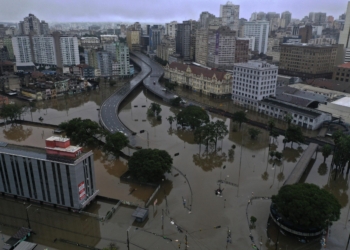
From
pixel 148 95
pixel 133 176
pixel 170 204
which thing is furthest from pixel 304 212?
pixel 148 95

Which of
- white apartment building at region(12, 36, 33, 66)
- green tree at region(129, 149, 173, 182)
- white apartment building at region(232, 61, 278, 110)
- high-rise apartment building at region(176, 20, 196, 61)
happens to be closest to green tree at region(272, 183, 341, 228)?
green tree at region(129, 149, 173, 182)

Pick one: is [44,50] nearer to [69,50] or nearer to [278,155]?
[69,50]

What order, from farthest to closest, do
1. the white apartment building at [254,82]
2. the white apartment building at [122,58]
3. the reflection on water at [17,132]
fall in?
the white apartment building at [122,58] → the white apartment building at [254,82] → the reflection on water at [17,132]

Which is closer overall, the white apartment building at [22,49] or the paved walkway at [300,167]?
the paved walkway at [300,167]

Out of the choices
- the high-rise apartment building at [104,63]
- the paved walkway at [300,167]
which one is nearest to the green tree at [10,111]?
the high-rise apartment building at [104,63]

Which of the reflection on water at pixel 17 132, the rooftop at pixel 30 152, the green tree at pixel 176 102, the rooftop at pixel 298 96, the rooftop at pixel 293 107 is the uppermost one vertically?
the rooftop at pixel 30 152

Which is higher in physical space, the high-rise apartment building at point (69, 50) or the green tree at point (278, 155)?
the high-rise apartment building at point (69, 50)

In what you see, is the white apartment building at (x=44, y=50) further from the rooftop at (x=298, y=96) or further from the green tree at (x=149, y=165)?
the green tree at (x=149, y=165)

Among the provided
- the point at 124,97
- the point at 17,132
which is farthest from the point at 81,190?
the point at 124,97
